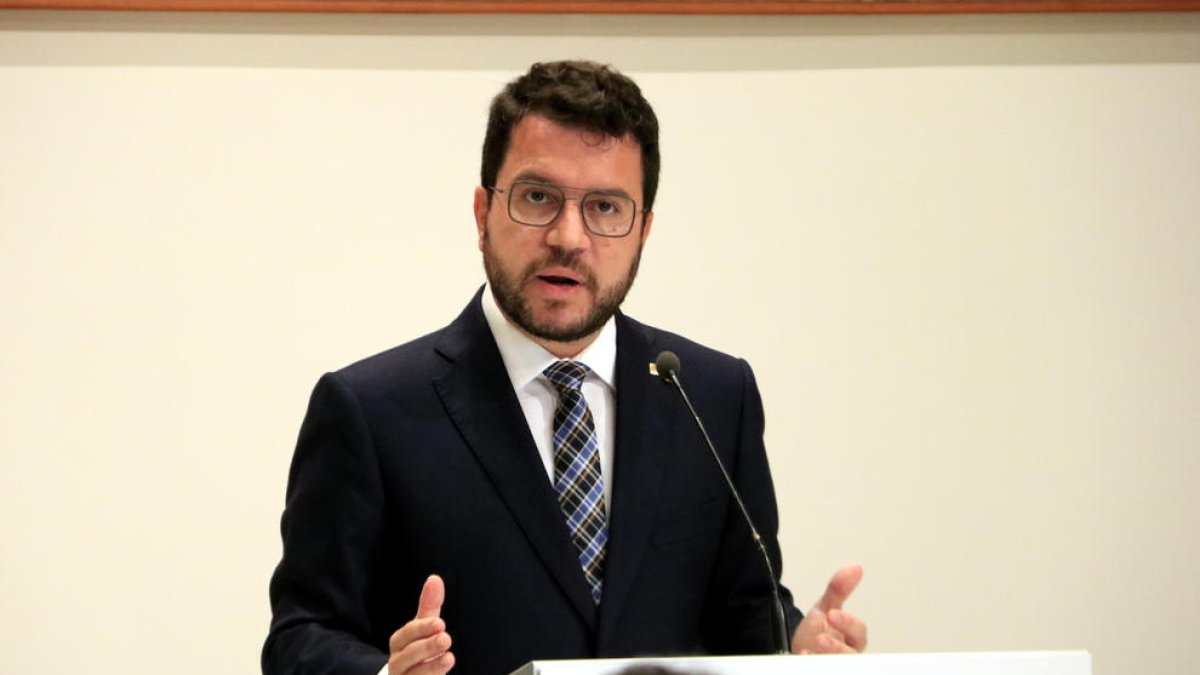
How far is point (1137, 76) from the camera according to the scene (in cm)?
334

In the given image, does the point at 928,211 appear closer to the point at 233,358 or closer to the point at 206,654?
the point at 233,358

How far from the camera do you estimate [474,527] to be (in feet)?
6.85

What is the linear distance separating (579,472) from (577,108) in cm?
53

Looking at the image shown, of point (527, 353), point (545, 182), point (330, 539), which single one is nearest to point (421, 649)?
point (330, 539)

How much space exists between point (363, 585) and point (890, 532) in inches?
59.7

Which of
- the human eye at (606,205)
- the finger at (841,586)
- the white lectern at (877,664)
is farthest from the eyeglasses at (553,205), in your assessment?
the white lectern at (877,664)

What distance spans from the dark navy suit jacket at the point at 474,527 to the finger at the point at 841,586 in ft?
0.89

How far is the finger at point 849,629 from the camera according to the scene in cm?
183

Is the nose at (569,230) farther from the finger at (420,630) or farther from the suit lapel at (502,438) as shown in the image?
the finger at (420,630)

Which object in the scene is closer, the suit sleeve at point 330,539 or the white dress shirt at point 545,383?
the suit sleeve at point 330,539

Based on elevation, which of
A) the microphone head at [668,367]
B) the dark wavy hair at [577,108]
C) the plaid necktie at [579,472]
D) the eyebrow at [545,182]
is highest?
the dark wavy hair at [577,108]

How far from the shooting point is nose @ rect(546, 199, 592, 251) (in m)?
2.13

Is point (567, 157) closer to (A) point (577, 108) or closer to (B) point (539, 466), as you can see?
(A) point (577, 108)

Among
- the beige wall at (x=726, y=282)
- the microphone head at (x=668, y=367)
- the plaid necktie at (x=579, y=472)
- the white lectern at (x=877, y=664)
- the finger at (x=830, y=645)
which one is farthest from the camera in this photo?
the beige wall at (x=726, y=282)
